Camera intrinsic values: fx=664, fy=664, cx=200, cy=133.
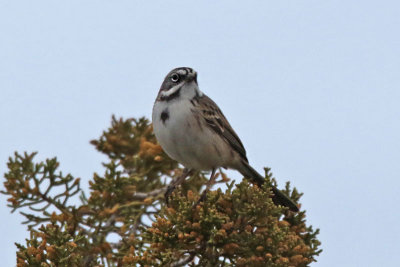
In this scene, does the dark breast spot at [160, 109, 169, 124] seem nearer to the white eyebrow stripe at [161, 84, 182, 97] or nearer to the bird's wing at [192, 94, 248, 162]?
the white eyebrow stripe at [161, 84, 182, 97]

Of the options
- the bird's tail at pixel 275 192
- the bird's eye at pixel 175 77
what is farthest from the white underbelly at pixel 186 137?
the bird's tail at pixel 275 192

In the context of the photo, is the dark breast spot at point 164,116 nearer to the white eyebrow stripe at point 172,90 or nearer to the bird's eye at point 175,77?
the white eyebrow stripe at point 172,90

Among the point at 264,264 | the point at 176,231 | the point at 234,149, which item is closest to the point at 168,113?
the point at 234,149

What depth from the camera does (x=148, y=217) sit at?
9805 mm

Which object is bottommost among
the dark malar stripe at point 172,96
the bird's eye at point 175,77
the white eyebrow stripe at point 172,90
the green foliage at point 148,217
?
the green foliage at point 148,217

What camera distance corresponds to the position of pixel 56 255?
311 inches

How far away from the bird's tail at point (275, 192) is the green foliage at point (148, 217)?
14cm

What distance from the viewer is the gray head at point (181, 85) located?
30.2 feet

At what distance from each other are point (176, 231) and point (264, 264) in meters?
1.05

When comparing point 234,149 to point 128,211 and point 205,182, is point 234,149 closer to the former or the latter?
point 205,182

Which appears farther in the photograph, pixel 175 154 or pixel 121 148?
pixel 121 148

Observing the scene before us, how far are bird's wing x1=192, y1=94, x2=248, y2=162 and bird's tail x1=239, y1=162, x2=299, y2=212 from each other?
0.15m

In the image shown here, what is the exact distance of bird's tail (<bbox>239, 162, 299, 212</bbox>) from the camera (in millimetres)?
9070

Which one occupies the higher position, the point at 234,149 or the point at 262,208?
the point at 234,149
